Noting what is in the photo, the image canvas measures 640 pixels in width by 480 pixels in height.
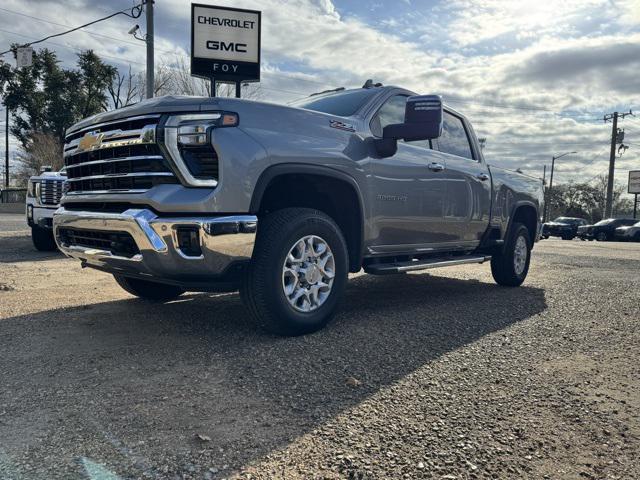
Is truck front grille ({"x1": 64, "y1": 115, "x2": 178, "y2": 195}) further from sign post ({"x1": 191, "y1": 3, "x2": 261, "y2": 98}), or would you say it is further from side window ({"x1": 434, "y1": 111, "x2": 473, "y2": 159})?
sign post ({"x1": 191, "y1": 3, "x2": 261, "y2": 98})

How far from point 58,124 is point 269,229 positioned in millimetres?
38823

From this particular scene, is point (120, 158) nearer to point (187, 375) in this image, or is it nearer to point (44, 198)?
point (187, 375)

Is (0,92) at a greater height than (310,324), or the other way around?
(0,92)

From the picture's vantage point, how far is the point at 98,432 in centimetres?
233

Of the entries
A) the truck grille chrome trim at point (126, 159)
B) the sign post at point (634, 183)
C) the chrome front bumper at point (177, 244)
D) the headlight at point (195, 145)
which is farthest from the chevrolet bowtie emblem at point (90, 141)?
the sign post at point (634, 183)

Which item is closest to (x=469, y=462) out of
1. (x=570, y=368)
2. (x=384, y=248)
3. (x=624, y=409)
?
(x=624, y=409)

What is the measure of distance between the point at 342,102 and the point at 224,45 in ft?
36.3

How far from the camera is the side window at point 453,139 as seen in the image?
571 cm

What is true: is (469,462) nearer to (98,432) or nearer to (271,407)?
(271,407)

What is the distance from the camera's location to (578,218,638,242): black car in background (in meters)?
31.7

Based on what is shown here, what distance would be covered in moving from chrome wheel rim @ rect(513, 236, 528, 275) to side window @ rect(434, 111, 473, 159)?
155 cm

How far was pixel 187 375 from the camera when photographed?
3.04 metres

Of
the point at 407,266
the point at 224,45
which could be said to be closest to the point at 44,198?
the point at 407,266

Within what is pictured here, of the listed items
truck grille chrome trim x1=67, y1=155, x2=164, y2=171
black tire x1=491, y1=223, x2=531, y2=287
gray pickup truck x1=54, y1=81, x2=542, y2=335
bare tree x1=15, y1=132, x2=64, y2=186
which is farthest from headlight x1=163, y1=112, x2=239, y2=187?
bare tree x1=15, y1=132, x2=64, y2=186
